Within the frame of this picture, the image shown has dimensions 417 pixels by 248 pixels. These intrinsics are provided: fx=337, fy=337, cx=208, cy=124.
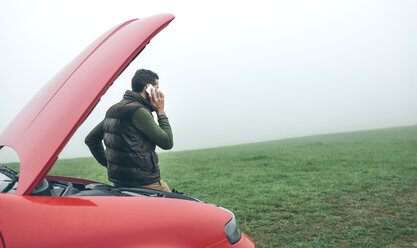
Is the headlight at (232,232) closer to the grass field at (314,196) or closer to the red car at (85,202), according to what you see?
the red car at (85,202)

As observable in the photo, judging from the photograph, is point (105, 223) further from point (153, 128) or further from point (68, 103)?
point (153, 128)

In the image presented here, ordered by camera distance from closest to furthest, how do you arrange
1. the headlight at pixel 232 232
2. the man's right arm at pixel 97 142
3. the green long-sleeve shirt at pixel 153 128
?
1. the headlight at pixel 232 232
2. the green long-sleeve shirt at pixel 153 128
3. the man's right arm at pixel 97 142

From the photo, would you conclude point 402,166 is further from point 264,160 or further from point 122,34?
point 122,34

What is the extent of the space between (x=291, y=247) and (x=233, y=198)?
9.59 feet

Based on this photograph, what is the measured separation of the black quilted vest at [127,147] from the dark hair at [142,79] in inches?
5.9

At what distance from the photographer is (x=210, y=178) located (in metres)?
9.76

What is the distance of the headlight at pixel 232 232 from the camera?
1.93 m

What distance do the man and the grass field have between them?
8.45 feet

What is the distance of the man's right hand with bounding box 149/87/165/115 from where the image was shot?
249 centimetres

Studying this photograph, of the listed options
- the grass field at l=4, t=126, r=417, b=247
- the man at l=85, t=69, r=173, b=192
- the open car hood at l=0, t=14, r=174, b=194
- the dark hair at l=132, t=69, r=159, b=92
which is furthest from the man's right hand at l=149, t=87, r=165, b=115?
the grass field at l=4, t=126, r=417, b=247

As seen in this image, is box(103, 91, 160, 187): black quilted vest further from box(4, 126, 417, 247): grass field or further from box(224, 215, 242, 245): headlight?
box(4, 126, 417, 247): grass field

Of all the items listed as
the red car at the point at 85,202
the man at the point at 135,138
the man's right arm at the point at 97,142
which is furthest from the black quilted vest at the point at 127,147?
the red car at the point at 85,202

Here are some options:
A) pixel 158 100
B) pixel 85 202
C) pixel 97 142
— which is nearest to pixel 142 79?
pixel 158 100

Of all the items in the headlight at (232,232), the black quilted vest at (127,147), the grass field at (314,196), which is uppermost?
the black quilted vest at (127,147)
